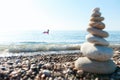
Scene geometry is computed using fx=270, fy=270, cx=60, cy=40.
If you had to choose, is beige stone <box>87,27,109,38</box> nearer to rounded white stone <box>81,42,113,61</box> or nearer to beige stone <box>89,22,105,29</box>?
beige stone <box>89,22,105,29</box>

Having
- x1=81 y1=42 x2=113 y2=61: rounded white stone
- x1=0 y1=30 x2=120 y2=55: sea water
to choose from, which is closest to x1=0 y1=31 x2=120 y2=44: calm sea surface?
x1=0 y1=30 x2=120 y2=55: sea water


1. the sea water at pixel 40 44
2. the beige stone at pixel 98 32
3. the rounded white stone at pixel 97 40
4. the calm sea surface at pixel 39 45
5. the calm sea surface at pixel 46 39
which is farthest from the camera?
the calm sea surface at pixel 46 39

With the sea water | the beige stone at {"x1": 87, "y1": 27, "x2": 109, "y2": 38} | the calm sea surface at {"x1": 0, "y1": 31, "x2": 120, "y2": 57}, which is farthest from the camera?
the sea water

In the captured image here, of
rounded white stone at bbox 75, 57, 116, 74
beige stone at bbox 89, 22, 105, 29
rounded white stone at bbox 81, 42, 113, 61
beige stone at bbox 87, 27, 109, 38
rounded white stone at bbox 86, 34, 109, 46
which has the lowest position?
rounded white stone at bbox 75, 57, 116, 74

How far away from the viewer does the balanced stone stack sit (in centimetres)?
862

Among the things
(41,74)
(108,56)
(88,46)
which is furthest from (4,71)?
(108,56)

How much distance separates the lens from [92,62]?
28.7 ft

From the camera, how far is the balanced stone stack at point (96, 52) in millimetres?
8625

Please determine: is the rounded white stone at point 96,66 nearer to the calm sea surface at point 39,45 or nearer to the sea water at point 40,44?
the calm sea surface at point 39,45

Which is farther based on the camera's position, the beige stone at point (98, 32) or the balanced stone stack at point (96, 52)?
the beige stone at point (98, 32)

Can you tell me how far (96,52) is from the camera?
341 inches

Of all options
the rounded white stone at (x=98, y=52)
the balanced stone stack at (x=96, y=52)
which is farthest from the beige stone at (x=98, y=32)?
the rounded white stone at (x=98, y=52)

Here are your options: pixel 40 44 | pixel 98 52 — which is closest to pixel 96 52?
pixel 98 52

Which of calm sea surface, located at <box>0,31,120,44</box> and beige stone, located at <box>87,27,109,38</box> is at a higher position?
calm sea surface, located at <box>0,31,120,44</box>
